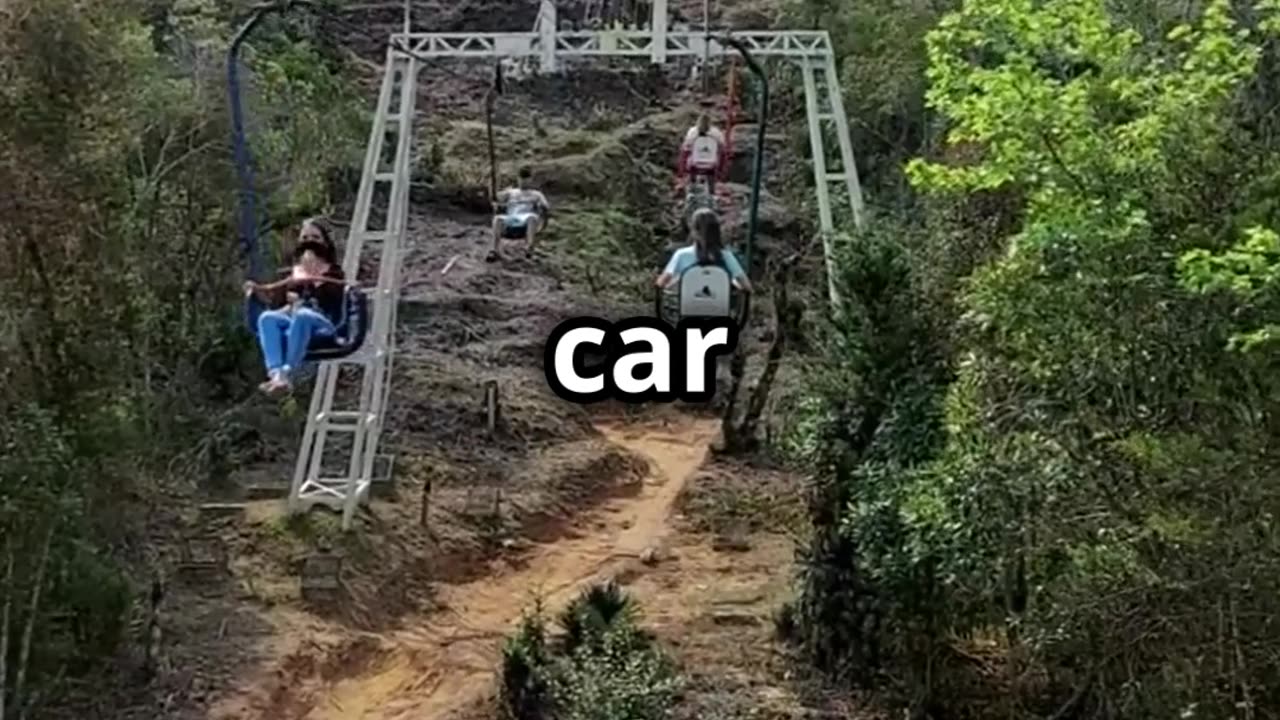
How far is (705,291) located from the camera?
27.9 ft

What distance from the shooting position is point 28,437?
7375mm

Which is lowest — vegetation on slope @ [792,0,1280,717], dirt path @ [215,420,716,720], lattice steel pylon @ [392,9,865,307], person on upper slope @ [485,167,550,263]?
dirt path @ [215,420,716,720]

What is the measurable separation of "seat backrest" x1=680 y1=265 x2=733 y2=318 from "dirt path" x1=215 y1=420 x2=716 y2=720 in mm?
2377

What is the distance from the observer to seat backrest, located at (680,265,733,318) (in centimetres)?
847

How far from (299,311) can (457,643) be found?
2.36 m

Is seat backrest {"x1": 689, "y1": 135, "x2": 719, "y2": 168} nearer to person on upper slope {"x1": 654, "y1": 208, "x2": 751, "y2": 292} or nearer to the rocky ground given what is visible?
the rocky ground

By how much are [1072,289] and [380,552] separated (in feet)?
17.8

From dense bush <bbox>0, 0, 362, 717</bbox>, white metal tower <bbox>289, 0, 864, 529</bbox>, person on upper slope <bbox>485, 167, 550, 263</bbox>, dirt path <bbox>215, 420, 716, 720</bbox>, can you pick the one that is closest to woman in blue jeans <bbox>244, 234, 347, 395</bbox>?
dense bush <bbox>0, 0, 362, 717</bbox>

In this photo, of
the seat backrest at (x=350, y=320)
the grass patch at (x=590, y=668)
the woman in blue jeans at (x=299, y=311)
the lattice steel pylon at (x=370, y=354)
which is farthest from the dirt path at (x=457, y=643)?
the seat backrest at (x=350, y=320)

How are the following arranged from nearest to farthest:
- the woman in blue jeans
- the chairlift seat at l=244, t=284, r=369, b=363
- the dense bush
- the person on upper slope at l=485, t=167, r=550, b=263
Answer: the dense bush
the woman in blue jeans
the chairlift seat at l=244, t=284, r=369, b=363
the person on upper slope at l=485, t=167, r=550, b=263

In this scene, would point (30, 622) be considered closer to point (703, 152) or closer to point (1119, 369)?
point (1119, 369)

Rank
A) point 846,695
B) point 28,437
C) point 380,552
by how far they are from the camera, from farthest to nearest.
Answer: point 380,552 < point 846,695 < point 28,437

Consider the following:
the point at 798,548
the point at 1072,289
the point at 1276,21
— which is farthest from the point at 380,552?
the point at 1276,21

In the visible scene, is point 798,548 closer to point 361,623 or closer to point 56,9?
point 361,623
